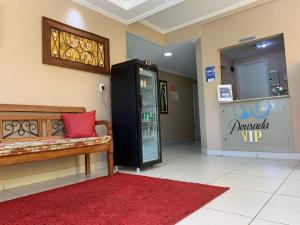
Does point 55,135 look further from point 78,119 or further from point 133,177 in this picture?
point 133,177

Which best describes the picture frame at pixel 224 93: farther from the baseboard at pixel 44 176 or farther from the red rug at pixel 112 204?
the baseboard at pixel 44 176

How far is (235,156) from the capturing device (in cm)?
392

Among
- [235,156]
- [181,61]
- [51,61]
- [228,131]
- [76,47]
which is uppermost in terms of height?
[181,61]

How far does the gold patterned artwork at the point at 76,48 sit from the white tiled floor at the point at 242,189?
1587 millimetres

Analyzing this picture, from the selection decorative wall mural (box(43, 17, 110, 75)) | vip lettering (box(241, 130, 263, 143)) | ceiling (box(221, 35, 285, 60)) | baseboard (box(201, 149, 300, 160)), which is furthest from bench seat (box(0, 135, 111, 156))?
ceiling (box(221, 35, 285, 60))

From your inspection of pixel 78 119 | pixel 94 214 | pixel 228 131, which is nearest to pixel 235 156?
pixel 228 131

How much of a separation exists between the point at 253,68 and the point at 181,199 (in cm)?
523

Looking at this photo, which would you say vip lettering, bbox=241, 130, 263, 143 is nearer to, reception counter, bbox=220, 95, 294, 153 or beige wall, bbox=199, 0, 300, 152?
reception counter, bbox=220, 95, 294, 153

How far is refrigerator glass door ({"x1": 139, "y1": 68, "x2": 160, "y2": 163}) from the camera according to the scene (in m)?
3.35

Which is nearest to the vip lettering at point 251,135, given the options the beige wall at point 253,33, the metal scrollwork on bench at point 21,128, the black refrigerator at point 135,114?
the beige wall at point 253,33

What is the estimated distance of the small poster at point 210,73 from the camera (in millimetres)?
4227

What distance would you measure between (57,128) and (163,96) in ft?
13.9

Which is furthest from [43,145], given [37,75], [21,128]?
[37,75]

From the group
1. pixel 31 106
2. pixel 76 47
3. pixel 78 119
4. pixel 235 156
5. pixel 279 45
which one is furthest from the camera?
pixel 279 45
